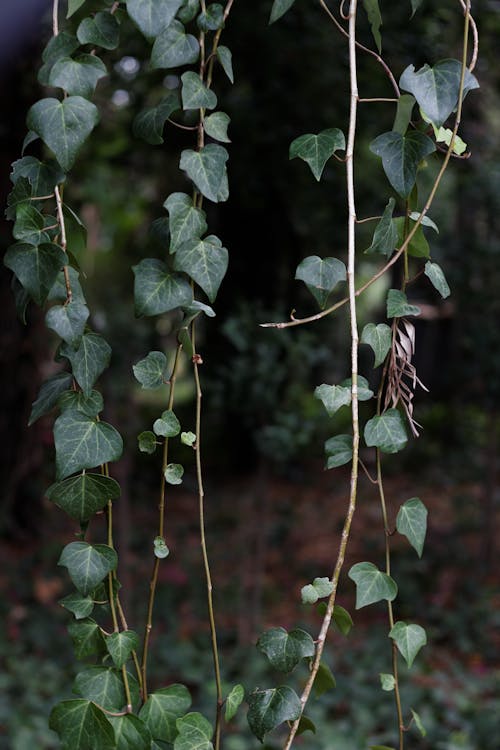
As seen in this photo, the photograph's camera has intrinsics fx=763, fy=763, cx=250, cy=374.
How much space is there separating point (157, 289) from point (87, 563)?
0.28 meters

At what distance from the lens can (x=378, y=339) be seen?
0.81 meters

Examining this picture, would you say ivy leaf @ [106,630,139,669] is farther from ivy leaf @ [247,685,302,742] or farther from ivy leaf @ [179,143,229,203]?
ivy leaf @ [179,143,229,203]

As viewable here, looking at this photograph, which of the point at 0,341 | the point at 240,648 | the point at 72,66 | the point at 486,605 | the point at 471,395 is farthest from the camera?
the point at 0,341

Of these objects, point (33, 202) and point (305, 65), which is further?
point (305, 65)

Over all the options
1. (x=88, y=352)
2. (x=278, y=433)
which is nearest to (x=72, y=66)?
(x=88, y=352)

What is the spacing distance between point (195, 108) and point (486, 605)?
3134 millimetres

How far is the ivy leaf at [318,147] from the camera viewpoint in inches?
31.7

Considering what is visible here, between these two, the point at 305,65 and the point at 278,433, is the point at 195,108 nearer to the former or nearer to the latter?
the point at 278,433

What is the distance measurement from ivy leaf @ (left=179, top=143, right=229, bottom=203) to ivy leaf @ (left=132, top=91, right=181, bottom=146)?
47 millimetres

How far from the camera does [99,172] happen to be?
16.8 feet

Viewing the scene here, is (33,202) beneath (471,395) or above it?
above

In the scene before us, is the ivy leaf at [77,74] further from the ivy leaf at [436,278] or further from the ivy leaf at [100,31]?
the ivy leaf at [436,278]

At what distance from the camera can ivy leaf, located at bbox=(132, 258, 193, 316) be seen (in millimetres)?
747

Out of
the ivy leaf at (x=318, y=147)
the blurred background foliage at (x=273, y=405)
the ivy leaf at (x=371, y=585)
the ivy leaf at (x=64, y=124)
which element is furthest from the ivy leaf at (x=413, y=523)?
the blurred background foliage at (x=273, y=405)
